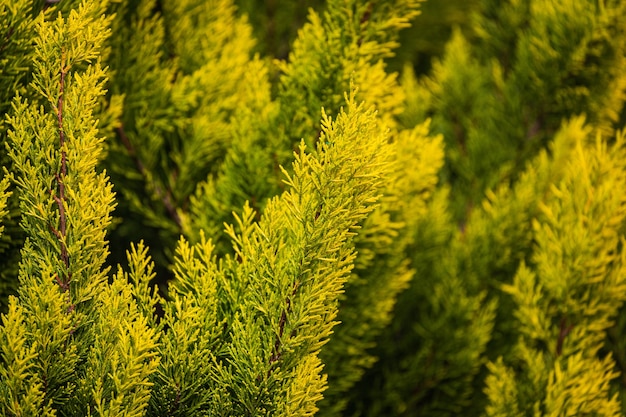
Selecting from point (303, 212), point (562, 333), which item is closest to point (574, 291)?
point (562, 333)

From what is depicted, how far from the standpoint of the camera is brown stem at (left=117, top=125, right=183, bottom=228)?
165cm

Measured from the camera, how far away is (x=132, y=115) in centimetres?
167

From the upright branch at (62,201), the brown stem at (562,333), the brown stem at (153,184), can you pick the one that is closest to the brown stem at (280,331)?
the upright branch at (62,201)

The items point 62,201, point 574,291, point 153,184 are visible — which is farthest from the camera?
point 153,184

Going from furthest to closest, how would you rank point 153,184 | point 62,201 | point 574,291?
point 153,184 → point 574,291 → point 62,201

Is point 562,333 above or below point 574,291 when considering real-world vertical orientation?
below

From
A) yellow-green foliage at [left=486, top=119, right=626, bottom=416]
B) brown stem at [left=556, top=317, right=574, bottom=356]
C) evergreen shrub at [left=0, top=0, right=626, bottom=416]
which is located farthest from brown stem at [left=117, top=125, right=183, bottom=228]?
brown stem at [left=556, top=317, right=574, bottom=356]

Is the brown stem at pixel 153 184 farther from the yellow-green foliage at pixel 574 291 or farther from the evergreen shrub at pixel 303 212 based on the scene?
the yellow-green foliage at pixel 574 291

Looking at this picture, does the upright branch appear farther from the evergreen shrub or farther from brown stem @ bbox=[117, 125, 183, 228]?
brown stem @ bbox=[117, 125, 183, 228]

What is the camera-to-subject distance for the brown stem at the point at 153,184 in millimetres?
1649

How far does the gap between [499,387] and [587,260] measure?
14.0 inches

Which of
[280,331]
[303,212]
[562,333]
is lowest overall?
[562,333]

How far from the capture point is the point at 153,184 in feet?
5.48

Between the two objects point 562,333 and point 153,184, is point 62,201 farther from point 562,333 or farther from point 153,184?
point 562,333
